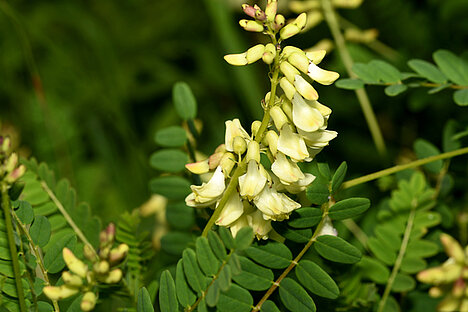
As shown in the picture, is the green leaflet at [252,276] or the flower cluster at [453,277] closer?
the flower cluster at [453,277]

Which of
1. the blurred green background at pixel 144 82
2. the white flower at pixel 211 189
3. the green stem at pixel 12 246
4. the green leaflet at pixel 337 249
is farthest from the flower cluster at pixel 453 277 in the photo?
the blurred green background at pixel 144 82

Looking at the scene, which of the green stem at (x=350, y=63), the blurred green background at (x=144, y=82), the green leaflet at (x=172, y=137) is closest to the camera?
the green leaflet at (x=172, y=137)

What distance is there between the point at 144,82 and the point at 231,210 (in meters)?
1.29

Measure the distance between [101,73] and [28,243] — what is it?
1080 mm

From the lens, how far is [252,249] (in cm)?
57

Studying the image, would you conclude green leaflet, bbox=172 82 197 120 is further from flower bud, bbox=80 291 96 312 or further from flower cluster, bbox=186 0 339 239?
flower bud, bbox=80 291 96 312

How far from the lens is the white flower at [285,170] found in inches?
20.9

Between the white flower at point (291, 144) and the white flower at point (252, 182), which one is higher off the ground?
the white flower at point (291, 144)

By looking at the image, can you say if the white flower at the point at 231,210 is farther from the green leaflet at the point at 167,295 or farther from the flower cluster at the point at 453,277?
the flower cluster at the point at 453,277

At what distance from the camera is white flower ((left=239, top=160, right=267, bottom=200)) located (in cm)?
52

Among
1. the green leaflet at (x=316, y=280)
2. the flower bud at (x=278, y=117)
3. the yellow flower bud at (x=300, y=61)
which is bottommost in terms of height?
the green leaflet at (x=316, y=280)

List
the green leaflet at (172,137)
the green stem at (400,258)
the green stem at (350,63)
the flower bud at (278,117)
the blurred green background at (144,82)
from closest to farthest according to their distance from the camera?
the flower bud at (278,117), the green stem at (400,258), the green leaflet at (172,137), the green stem at (350,63), the blurred green background at (144,82)

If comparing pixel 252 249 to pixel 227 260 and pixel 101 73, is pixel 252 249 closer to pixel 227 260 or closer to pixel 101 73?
pixel 227 260

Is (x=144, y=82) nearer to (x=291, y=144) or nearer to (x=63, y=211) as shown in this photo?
(x=63, y=211)
